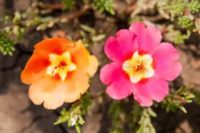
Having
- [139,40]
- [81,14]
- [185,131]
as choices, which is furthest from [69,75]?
[185,131]

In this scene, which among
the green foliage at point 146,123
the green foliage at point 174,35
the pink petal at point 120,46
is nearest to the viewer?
the pink petal at point 120,46

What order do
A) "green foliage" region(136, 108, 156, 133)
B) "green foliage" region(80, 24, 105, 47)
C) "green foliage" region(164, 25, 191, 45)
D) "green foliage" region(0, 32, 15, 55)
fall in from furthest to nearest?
"green foliage" region(80, 24, 105, 47) → "green foliage" region(164, 25, 191, 45) → "green foliage" region(136, 108, 156, 133) → "green foliage" region(0, 32, 15, 55)

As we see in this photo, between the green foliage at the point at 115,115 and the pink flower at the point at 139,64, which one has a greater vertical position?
the pink flower at the point at 139,64

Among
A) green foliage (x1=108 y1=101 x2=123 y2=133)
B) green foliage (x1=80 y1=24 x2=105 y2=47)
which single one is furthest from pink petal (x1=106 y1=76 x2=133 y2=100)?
green foliage (x1=80 y1=24 x2=105 y2=47)

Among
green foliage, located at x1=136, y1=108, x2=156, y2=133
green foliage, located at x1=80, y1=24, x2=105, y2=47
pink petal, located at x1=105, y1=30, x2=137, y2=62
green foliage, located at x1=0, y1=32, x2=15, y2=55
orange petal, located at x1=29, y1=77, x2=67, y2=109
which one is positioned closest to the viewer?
pink petal, located at x1=105, y1=30, x2=137, y2=62

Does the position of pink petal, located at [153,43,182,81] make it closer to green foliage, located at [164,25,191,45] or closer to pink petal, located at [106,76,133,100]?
pink petal, located at [106,76,133,100]

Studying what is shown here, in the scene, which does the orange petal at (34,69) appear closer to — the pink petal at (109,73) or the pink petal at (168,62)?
the pink petal at (109,73)

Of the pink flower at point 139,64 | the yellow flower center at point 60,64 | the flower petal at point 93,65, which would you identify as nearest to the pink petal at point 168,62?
the pink flower at point 139,64

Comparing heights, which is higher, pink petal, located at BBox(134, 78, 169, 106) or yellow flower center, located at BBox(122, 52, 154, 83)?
yellow flower center, located at BBox(122, 52, 154, 83)
